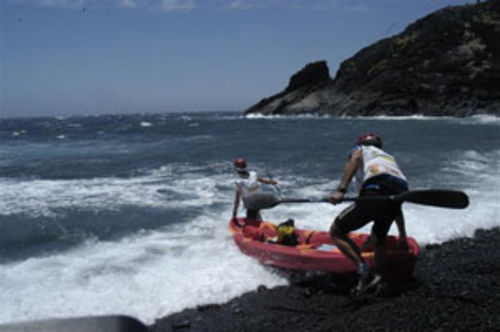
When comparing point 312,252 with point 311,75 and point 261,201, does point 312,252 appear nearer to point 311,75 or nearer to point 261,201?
point 261,201

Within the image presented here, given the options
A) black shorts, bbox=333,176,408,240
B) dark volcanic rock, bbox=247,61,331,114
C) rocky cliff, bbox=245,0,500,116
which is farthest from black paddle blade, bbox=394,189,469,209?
dark volcanic rock, bbox=247,61,331,114

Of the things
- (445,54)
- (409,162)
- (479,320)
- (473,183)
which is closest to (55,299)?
(479,320)

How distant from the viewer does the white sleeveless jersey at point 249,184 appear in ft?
31.4

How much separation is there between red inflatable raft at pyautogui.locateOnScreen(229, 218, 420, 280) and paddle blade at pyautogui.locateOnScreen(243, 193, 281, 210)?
0.50 m

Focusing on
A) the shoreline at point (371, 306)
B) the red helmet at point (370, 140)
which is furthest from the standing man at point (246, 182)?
the red helmet at point (370, 140)

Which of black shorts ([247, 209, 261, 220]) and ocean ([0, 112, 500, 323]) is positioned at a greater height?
black shorts ([247, 209, 261, 220])

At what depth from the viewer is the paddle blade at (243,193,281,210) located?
8.39 m

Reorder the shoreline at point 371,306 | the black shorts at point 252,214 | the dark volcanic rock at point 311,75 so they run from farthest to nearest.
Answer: the dark volcanic rock at point 311,75, the black shorts at point 252,214, the shoreline at point 371,306

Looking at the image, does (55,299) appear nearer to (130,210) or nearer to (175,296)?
(175,296)

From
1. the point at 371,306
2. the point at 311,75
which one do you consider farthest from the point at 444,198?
the point at 311,75

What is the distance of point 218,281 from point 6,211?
9.20m

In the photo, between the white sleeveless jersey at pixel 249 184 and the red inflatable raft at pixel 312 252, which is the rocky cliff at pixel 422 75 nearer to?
the white sleeveless jersey at pixel 249 184

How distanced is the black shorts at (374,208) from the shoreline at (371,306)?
105cm

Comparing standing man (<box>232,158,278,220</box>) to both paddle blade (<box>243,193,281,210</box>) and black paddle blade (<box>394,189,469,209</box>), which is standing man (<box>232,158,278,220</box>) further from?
black paddle blade (<box>394,189,469,209</box>)
